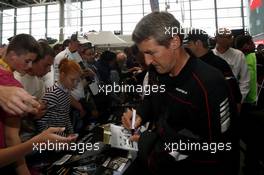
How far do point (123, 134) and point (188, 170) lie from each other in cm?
83

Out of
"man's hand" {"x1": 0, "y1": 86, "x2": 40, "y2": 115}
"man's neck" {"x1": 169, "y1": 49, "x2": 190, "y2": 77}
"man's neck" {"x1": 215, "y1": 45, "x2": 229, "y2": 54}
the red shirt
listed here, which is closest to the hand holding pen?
"man's neck" {"x1": 169, "y1": 49, "x2": 190, "y2": 77}

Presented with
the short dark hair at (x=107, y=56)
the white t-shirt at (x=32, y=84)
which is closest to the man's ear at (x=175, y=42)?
the white t-shirt at (x=32, y=84)

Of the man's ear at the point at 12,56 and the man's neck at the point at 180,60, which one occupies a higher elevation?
the man's ear at the point at 12,56

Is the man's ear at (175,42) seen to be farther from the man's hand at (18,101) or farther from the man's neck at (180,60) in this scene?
the man's hand at (18,101)

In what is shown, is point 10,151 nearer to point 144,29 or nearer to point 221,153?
point 144,29

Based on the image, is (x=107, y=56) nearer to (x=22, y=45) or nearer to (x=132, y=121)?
(x=22, y=45)

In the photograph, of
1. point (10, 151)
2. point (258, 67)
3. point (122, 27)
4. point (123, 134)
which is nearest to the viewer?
point (10, 151)

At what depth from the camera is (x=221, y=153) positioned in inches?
63.4

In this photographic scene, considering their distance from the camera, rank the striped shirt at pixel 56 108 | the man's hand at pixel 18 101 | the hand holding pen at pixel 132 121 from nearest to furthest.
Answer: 1. the man's hand at pixel 18 101
2. the hand holding pen at pixel 132 121
3. the striped shirt at pixel 56 108

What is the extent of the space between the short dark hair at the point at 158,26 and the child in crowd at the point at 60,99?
5.17 ft

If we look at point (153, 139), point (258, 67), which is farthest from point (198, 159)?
point (258, 67)

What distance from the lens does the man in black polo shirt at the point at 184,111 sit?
1.52 m

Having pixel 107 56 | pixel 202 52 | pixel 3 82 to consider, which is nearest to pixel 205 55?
pixel 202 52

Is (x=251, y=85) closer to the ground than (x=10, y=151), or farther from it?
farther from it
